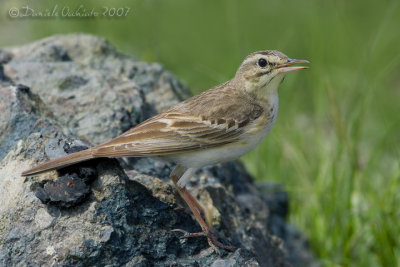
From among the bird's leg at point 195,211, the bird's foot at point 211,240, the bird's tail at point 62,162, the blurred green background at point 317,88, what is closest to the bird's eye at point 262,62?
the bird's leg at point 195,211

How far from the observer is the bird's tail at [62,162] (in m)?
3.70

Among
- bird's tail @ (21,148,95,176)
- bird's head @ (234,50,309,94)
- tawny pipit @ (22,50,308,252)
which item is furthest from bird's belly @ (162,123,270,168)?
bird's tail @ (21,148,95,176)

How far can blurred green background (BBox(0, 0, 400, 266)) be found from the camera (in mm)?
5945

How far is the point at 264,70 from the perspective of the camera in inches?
190

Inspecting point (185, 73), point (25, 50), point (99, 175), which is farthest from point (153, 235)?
point (185, 73)

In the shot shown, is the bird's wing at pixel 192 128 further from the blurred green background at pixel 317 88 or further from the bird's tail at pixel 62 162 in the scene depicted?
the blurred green background at pixel 317 88

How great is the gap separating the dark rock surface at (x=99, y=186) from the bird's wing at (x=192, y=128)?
0.28 meters

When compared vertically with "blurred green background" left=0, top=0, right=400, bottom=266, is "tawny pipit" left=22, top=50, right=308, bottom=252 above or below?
above

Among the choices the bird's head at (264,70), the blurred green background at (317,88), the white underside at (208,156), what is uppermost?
the bird's head at (264,70)

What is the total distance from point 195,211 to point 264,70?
1.39 m

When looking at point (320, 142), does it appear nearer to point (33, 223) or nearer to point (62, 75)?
point (62, 75)

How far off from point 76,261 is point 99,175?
632mm

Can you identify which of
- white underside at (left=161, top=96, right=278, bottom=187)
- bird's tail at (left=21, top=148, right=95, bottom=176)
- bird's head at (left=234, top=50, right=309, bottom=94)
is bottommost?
white underside at (left=161, top=96, right=278, bottom=187)

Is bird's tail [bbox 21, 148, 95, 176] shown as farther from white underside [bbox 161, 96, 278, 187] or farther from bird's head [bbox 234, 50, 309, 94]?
bird's head [bbox 234, 50, 309, 94]
